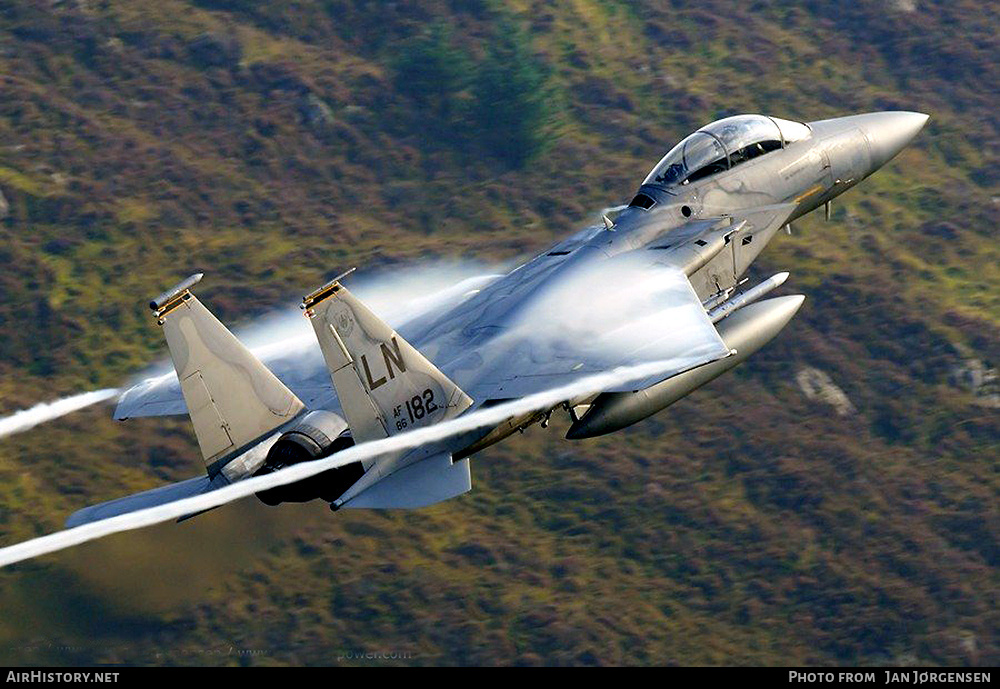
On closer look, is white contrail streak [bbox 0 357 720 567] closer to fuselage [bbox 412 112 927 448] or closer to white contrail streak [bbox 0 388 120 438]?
fuselage [bbox 412 112 927 448]

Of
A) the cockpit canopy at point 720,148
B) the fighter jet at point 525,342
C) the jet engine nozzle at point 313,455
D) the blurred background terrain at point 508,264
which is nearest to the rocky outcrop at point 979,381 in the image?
the blurred background terrain at point 508,264

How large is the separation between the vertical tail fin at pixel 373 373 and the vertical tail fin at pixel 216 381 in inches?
78.2

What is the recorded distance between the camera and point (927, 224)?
5916 centimetres

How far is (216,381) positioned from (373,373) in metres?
2.83

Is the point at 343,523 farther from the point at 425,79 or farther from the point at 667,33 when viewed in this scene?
the point at 667,33

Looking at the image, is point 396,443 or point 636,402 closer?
point 396,443

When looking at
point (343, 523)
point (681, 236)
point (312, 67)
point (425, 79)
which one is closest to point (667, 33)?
point (425, 79)

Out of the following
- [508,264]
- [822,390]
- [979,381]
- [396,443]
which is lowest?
[979,381]

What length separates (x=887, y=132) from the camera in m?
38.0

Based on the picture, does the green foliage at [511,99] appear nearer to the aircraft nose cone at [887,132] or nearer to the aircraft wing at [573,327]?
the aircraft nose cone at [887,132]

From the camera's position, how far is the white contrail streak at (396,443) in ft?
92.4

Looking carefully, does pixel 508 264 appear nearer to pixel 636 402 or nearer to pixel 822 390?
pixel 822 390

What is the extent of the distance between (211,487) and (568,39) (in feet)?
138

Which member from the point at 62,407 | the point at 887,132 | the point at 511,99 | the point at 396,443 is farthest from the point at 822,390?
the point at 396,443
